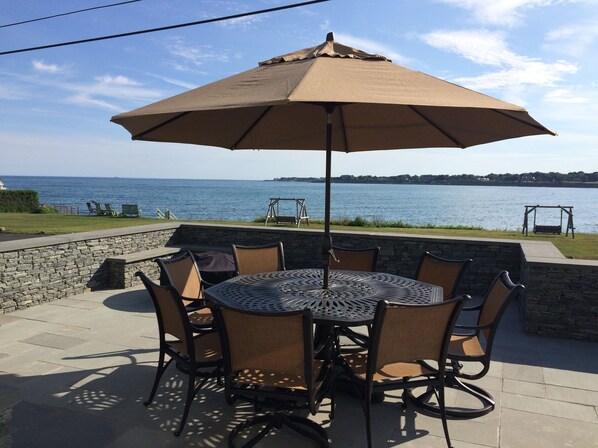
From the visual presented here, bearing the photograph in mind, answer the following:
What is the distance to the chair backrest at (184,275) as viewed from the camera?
12.6 feet

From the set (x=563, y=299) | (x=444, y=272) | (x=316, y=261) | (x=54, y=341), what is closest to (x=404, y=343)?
(x=444, y=272)

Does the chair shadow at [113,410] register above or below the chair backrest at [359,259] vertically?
below

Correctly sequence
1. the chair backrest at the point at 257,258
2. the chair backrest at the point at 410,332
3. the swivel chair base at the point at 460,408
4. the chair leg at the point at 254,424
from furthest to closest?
1. the chair backrest at the point at 257,258
2. the swivel chair base at the point at 460,408
3. the chair leg at the point at 254,424
4. the chair backrest at the point at 410,332

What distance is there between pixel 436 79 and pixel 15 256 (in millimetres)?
5250

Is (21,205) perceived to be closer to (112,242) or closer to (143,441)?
(112,242)

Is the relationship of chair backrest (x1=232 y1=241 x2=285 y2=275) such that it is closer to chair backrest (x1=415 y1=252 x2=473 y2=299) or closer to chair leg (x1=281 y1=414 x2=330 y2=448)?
chair backrest (x1=415 y1=252 x2=473 y2=299)

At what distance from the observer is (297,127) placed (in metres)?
4.33

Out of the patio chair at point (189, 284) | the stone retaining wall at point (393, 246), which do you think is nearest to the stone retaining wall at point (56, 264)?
the stone retaining wall at point (393, 246)

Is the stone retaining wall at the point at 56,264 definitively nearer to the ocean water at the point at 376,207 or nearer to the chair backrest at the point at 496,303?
the chair backrest at the point at 496,303

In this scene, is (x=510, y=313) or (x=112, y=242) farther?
(x=112, y=242)

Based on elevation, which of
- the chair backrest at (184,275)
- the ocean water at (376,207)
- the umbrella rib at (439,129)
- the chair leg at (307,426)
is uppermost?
the umbrella rib at (439,129)

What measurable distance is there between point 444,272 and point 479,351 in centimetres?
119

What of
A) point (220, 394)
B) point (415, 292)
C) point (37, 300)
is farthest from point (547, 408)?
point (37, 300)

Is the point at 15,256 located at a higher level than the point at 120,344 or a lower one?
higher
